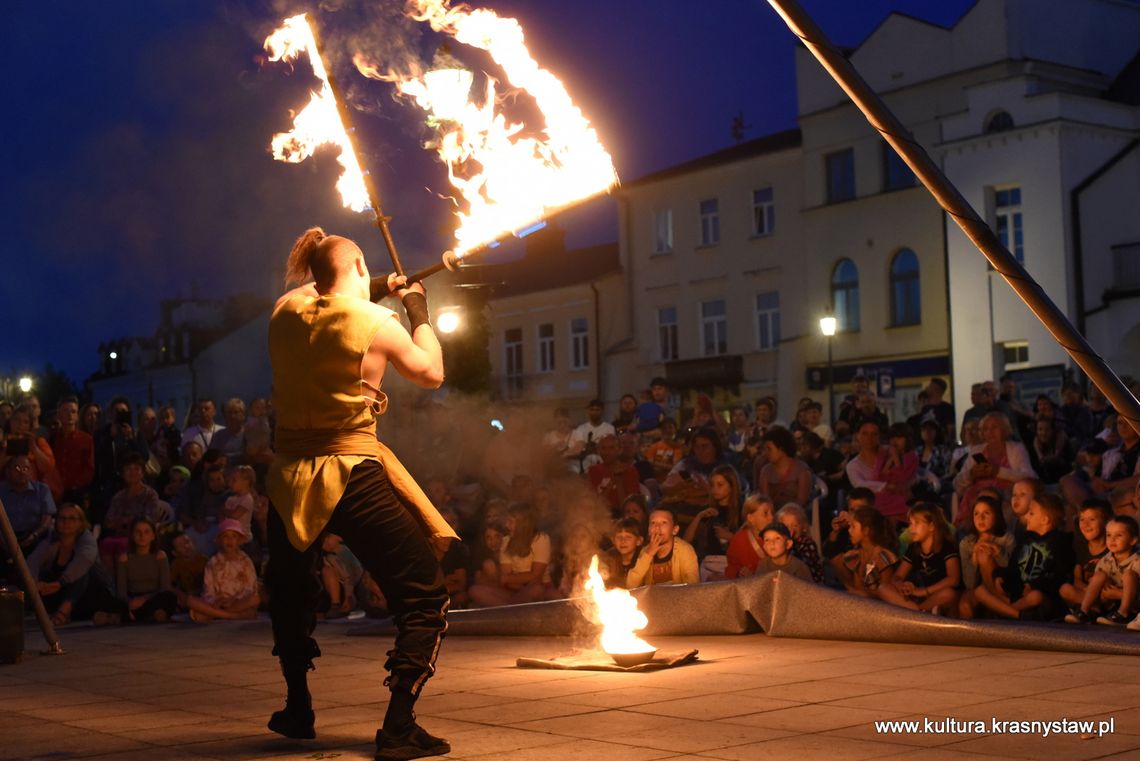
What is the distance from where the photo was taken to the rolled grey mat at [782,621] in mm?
8414

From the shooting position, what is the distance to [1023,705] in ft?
21.1

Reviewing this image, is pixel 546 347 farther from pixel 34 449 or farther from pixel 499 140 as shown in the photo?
pixel 499 140

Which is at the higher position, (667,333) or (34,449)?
(667,333)

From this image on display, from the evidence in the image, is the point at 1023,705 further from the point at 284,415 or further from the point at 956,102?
the point at 956,102

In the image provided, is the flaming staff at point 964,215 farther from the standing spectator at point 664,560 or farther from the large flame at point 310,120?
the standing spectator at point 664,560

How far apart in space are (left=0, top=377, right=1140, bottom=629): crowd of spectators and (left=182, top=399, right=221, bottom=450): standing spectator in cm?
3

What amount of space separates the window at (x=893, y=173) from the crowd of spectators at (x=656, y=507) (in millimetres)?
23390

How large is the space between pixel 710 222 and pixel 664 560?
3575 cm

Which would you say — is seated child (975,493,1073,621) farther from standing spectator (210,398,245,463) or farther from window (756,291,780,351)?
window (756,291,780,351)

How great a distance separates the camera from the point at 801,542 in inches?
432

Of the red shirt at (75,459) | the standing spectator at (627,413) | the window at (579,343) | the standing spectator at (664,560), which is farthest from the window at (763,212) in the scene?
the standing spectator at (664,560)

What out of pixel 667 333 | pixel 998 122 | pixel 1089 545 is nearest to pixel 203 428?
pixel 1089 545

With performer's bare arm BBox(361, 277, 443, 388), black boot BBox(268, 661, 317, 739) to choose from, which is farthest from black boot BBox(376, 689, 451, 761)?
performer's bare arm BBox(361, 277, 443, 388)

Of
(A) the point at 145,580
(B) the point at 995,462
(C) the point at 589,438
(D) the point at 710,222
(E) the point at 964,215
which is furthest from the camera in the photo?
(D) the point at 710,222
